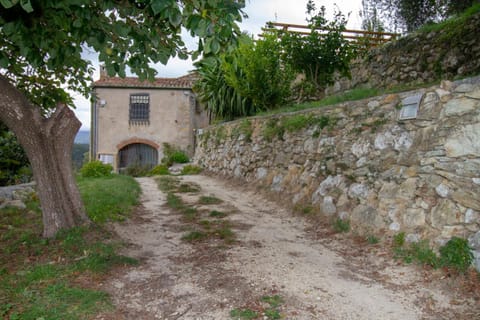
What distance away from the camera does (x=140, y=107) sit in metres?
19.2

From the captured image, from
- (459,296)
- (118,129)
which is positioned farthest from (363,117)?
(118,129)

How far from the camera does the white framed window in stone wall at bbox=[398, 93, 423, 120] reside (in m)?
4.50

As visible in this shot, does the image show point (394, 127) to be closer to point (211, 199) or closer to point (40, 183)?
point (211, 199)

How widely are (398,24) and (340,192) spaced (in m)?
7.25

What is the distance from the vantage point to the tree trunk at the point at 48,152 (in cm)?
435

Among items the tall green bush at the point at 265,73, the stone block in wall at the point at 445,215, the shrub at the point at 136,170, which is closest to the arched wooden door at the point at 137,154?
the shrub at the point at 136,170

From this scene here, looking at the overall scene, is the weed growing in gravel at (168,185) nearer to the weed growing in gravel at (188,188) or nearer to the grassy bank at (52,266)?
the weed growing in gravel at (188,188)

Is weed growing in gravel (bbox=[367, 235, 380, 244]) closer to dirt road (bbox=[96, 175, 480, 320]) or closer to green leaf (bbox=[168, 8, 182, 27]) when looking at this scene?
dirt road (bbox=[96, 175, 480, 320])

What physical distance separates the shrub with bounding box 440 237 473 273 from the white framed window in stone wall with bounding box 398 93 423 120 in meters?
1.67

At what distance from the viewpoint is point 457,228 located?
3693mm

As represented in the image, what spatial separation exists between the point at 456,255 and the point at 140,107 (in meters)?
17.9

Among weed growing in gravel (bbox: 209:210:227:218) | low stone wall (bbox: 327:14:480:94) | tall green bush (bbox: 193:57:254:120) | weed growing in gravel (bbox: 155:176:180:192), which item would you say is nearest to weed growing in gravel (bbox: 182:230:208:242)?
weed growing in gravel (bbox: 209:210:227:218)

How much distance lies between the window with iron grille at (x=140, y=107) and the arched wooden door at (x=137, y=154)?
138cm

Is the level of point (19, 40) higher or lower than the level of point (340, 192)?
higher
